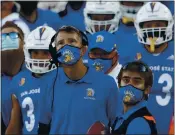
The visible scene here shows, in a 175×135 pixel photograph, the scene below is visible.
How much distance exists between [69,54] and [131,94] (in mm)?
434

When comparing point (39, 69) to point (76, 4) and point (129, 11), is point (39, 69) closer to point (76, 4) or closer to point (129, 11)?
point (76, 4)

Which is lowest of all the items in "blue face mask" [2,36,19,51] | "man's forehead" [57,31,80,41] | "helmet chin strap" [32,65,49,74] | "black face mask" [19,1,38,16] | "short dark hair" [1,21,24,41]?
"helmet chin strap" [32,65,49,74]

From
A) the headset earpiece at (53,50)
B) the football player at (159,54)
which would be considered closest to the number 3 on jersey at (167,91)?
the football player at (159,54)

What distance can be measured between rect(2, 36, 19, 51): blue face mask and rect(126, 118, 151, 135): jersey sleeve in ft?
2.78

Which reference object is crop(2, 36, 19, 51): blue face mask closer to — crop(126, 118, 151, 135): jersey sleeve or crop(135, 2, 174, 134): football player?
crop(135, 2, 174, 134): football player

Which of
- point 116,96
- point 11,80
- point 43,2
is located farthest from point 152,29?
point 11,80

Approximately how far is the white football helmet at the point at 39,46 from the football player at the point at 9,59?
56mm

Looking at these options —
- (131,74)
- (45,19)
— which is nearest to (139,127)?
(131,74)

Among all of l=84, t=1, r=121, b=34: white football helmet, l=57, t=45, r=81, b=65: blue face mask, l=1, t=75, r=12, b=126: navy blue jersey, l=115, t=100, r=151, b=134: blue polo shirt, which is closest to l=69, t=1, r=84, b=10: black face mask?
l=84, t=1, r=121, b=34: white football helmet

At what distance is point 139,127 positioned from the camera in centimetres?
361

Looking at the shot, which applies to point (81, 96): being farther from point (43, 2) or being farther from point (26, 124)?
point (43, 2)

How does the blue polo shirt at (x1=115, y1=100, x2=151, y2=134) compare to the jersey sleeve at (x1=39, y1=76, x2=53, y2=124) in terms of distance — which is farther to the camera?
the jersey sleeve at (x1=39, y1=76, x2=53, y2=124)

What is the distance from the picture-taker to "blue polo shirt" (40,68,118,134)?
3635mm

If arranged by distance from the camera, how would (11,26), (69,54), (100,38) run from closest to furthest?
(69,54) → (100,38) → (11,26)
